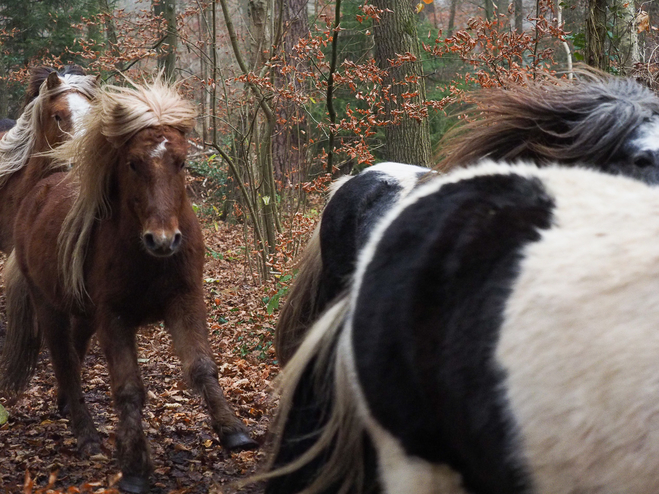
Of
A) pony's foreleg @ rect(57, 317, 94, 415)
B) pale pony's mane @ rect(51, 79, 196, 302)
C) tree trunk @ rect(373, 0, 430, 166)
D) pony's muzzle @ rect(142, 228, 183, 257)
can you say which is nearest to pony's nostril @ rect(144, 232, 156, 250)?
pony's muzzle @ rect(142, 228, 183, 257)

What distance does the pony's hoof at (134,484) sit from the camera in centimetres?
384

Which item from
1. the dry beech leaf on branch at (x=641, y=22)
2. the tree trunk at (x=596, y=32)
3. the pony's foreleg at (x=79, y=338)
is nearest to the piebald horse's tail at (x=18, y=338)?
the pony's foreleg at (x=79, y=338)

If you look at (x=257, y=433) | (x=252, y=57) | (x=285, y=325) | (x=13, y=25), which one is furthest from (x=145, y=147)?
(x=13, y=25)

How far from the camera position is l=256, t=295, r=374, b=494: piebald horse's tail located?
84.9 inches

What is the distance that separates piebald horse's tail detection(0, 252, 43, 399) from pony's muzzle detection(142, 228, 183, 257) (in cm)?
248

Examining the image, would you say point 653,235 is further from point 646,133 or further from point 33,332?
point 33,332

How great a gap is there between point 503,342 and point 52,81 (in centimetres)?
562

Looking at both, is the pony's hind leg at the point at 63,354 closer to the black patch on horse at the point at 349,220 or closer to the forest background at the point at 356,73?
the black patch on horse at the point at 349,220

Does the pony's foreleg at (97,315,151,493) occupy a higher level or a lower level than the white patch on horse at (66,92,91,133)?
lower

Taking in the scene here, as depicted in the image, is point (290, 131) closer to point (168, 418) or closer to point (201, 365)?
point (168, 418)

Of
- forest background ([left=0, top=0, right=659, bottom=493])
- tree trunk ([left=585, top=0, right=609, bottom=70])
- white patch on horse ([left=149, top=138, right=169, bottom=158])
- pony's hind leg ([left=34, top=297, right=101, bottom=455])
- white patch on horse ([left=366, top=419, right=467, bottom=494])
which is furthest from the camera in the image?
tree trunk ([left=585, top=0, right=609, bottom=70])

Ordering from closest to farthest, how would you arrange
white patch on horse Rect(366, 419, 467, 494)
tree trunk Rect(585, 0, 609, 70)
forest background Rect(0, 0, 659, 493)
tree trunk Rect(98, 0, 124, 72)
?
white patch on horse Rect(366, 419, 467, 494) < forest background Rect(0, 0, 659, 493) < tree trunk Rect(585, 0, 609, 70) < tree trunk Rect(98, 0, 124, 72)

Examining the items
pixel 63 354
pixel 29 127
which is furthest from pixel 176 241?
pixel 29 127

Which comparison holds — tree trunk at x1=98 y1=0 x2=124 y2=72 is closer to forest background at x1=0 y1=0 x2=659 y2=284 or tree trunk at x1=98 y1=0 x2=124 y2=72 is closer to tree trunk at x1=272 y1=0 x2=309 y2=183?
forest background at x1=0 y1=0 x2=659 y2=284
